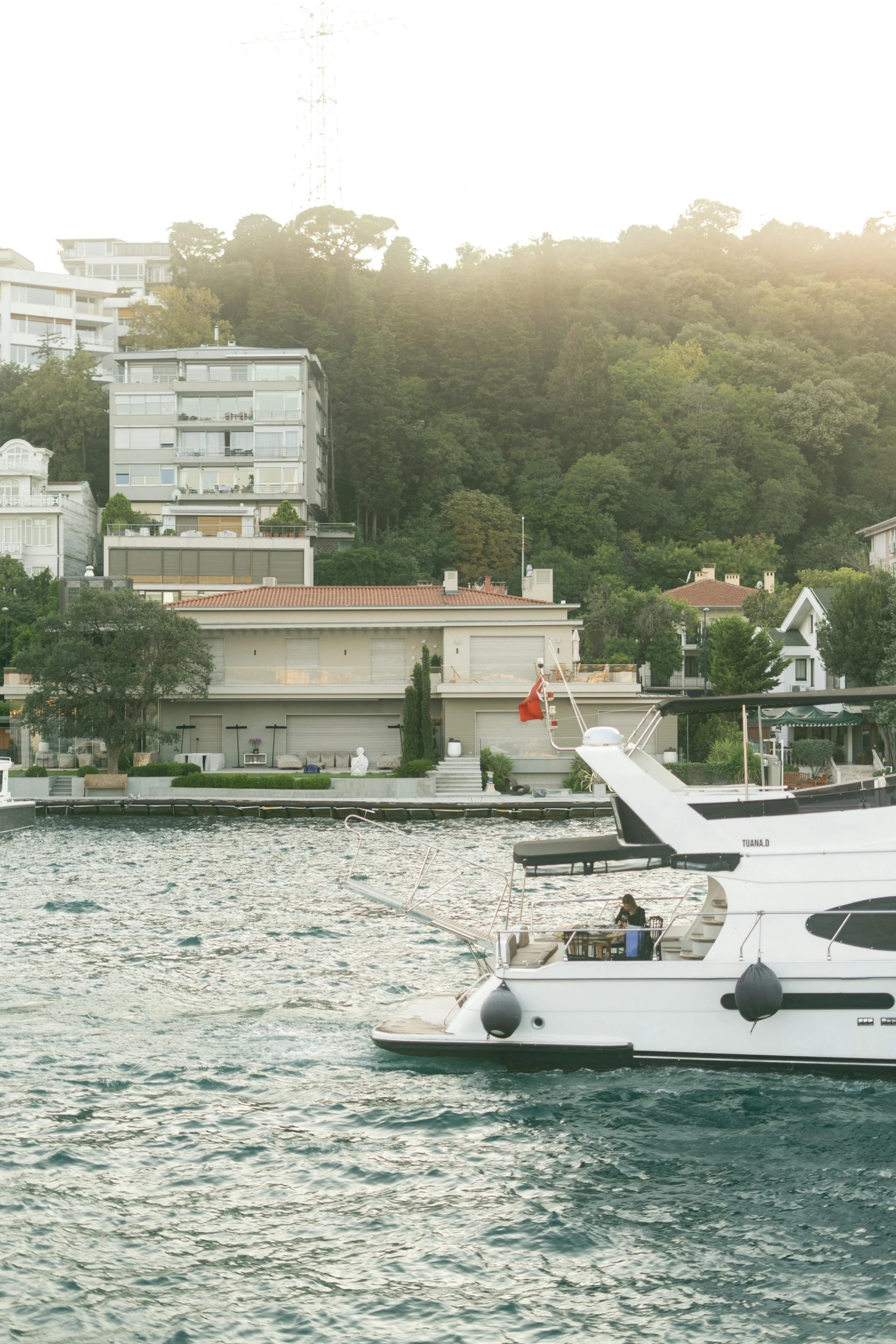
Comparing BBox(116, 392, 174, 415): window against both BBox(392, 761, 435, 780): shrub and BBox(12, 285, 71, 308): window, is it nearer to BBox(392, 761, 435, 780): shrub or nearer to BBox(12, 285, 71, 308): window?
BBox(12, 285, 71, 308): window

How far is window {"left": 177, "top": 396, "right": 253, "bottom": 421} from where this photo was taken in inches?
3278

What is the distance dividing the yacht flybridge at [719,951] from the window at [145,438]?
7369 cm

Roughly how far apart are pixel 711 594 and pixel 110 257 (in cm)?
10000

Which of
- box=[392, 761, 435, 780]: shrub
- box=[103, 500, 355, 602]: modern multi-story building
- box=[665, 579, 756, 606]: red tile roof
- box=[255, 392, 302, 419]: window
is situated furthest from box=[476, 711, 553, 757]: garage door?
box=[255, 392, 302, 419]: window

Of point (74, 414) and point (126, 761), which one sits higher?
point (74, 414)

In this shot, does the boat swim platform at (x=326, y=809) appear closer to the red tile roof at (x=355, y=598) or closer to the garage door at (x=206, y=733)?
the garage door at (x=206, y=733)

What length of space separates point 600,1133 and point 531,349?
300 feet

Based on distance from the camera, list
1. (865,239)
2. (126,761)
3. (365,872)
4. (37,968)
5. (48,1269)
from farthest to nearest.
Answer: (865,239) < (126,761) < (365,872) < (37,968) < (48,1269)

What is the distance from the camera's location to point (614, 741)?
14.9m

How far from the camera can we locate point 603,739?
1497 centimetres

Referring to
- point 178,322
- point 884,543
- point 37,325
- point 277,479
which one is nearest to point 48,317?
point 37,325

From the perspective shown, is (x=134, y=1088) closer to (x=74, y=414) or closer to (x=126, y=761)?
(x=126, y=761)

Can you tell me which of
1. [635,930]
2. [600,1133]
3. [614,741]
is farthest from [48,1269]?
[614,741]

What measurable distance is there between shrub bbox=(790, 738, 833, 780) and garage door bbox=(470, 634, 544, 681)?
40.7ft
